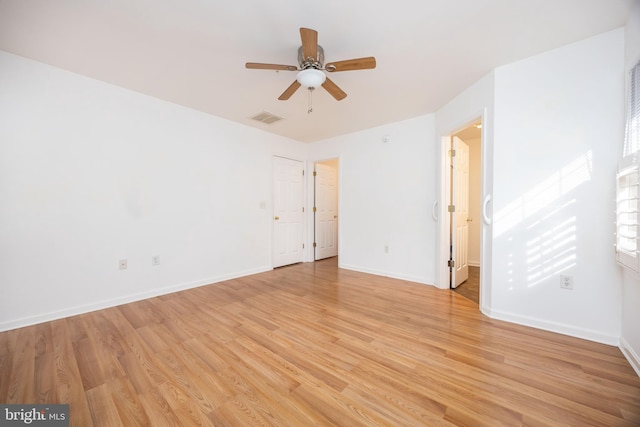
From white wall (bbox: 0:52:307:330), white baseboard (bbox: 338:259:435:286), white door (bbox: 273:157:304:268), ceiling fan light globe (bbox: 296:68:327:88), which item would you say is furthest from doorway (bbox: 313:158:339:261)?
ceiling fan light globe (bbox: 296:68:327:88)

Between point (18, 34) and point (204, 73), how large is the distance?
140 centimetres

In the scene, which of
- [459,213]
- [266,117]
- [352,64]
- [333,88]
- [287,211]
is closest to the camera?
[352,64]

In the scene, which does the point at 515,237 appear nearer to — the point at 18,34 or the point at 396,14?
the point at 396,14

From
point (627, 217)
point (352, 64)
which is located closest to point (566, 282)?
point (627, 217)

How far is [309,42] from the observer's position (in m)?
1.73

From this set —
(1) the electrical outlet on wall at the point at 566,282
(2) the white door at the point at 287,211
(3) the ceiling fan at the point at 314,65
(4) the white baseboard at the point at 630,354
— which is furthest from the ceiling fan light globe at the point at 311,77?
(4) the white baseboard at the point at 630,354

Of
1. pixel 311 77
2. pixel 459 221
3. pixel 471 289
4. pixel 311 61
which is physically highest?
pixel 311 61

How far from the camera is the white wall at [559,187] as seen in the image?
196cm

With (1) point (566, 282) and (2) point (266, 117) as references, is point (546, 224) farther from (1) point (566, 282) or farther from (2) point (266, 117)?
(2) point (266, 117)

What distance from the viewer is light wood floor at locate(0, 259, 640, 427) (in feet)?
4.23

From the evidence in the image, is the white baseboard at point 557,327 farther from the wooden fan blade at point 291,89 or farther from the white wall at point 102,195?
the white wall at point 102,195

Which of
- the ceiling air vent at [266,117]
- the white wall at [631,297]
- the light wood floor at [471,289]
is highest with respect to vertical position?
the ceiling air vent at [266,117]

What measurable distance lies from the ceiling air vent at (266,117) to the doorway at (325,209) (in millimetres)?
1596

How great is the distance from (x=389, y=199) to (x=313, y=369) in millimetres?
2948
